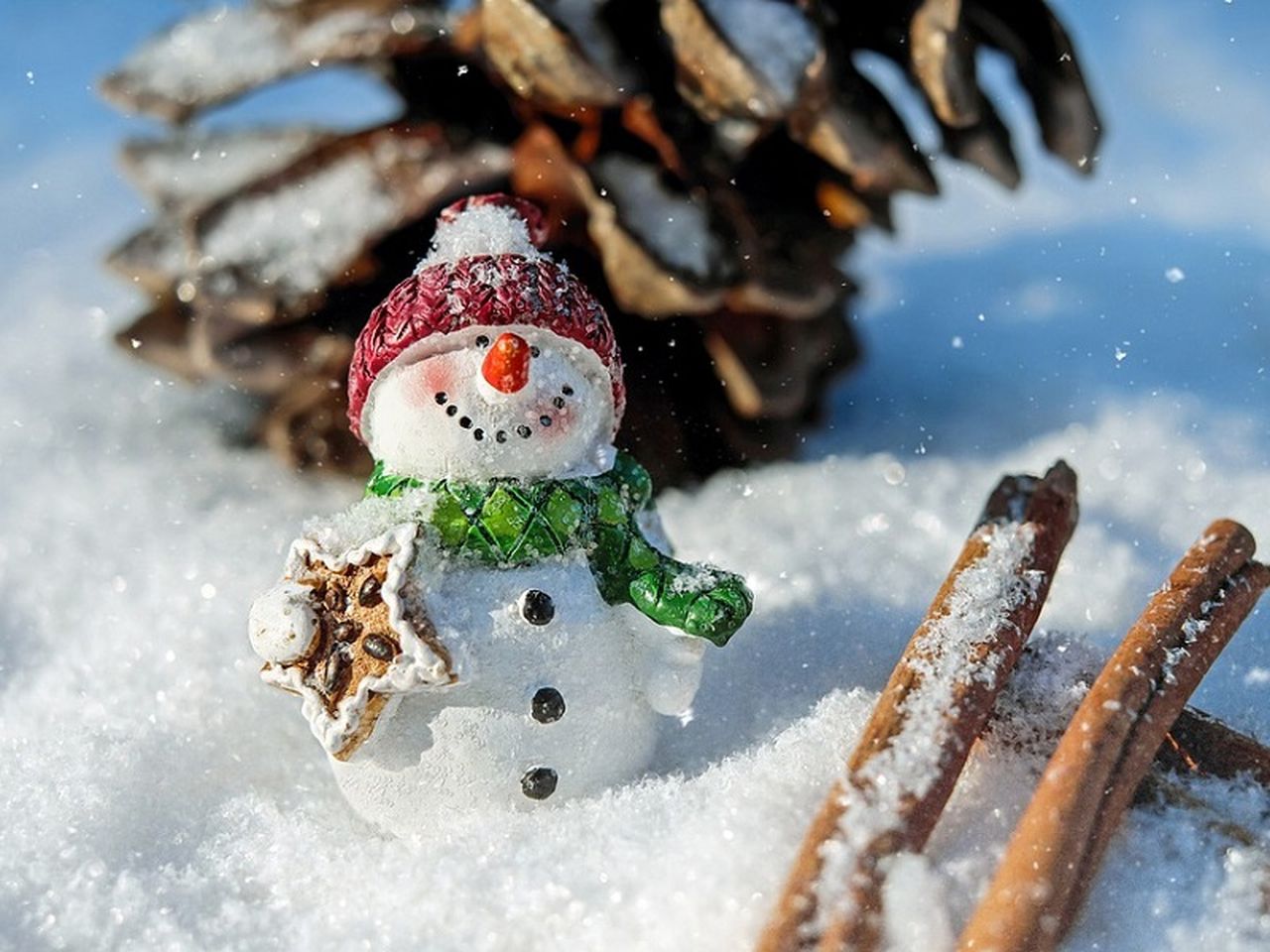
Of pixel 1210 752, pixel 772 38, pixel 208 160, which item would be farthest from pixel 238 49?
pixel 1210 752

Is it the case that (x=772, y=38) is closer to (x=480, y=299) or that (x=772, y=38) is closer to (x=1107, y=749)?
(x=480, y=299)

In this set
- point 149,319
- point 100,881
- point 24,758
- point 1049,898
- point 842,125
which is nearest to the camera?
point 1049,898

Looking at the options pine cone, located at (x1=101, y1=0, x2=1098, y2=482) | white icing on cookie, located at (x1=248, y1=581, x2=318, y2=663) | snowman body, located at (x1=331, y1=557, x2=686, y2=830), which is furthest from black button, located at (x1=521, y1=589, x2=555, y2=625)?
pine cone, located at (x1=101, y1=0, x2=1098, y2=482)

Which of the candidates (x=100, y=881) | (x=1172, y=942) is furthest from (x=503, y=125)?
(x=1172, y=942)

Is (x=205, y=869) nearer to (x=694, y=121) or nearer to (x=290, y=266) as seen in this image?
(x=290, y=266)

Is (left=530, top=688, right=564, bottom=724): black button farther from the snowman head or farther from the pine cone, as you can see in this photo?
the pine cone

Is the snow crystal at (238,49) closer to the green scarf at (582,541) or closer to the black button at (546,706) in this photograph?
the green scarf at (582,541)
